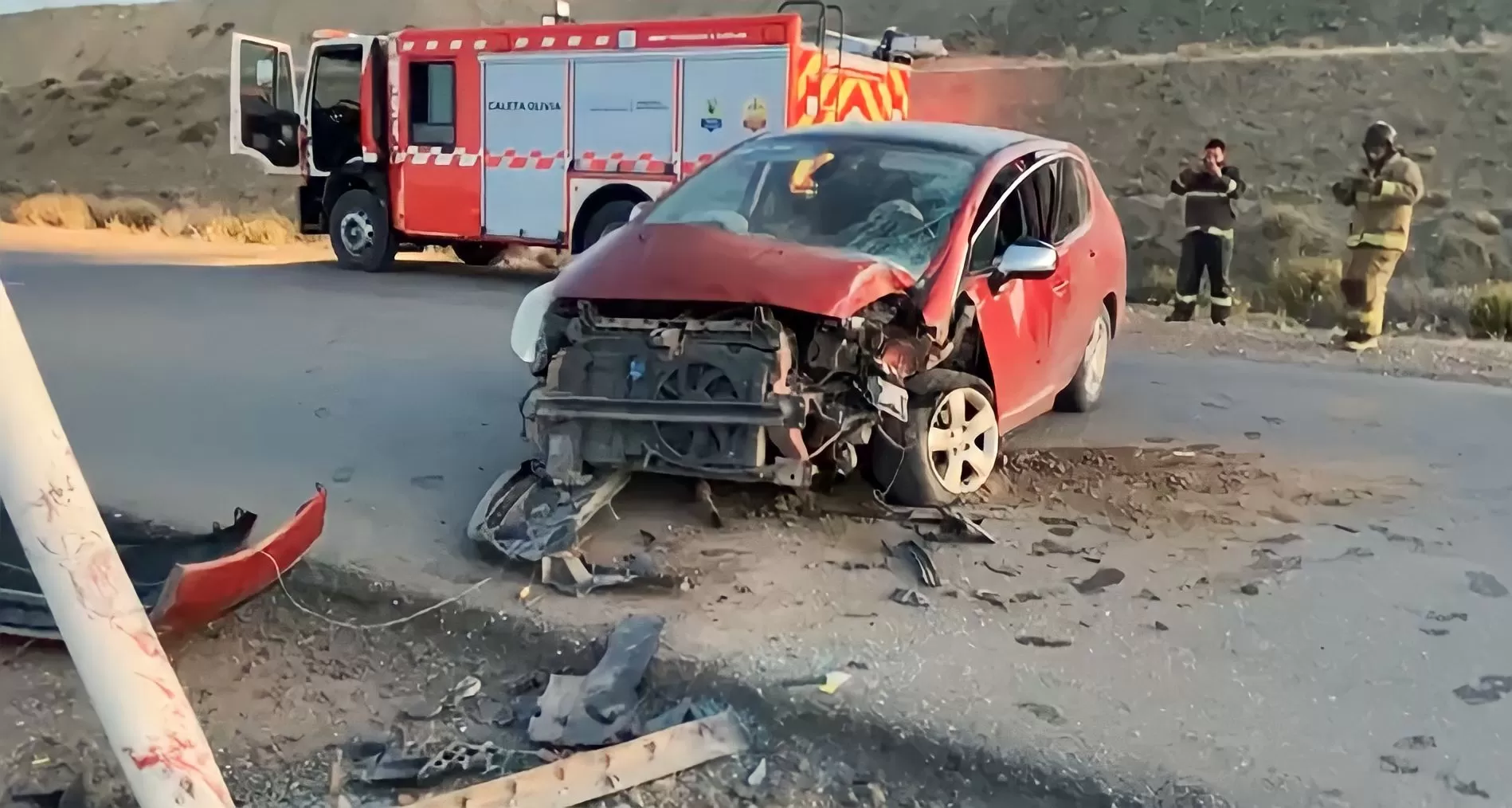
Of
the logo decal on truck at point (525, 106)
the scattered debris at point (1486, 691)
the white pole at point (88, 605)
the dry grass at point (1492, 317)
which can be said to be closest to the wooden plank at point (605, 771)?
the white pole at point (88, 605)

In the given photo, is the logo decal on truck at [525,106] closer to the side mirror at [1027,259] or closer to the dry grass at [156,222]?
the dry grass at [156,222]

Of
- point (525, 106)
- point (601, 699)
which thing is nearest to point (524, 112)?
point (525, 106)

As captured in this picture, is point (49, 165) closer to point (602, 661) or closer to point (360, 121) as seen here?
point (360, 121)

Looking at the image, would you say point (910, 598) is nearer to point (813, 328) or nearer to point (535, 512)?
point (813, 328)

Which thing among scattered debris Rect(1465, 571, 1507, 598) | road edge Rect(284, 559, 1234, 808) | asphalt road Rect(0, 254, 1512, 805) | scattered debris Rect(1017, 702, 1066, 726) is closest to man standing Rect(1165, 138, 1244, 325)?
asphalt road Rect(0, 254, 1512, 805)

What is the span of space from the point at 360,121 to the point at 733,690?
1231 centimetres

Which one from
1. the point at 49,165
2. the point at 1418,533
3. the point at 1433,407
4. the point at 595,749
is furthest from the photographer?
the point at 49,165

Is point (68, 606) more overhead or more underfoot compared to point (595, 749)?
more overhead

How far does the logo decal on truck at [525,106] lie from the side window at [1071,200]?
7.66 metres

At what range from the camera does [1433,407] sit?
26.3 feet

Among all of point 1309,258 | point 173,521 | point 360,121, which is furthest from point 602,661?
point 1309,258

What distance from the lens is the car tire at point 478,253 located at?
1539 cm

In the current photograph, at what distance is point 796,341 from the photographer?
16.5 feet

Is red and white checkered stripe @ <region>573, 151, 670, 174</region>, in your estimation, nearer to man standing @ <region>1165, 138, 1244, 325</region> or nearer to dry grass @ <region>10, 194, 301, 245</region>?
man standing @ <region>1165, 138, 1244, 325</region>
